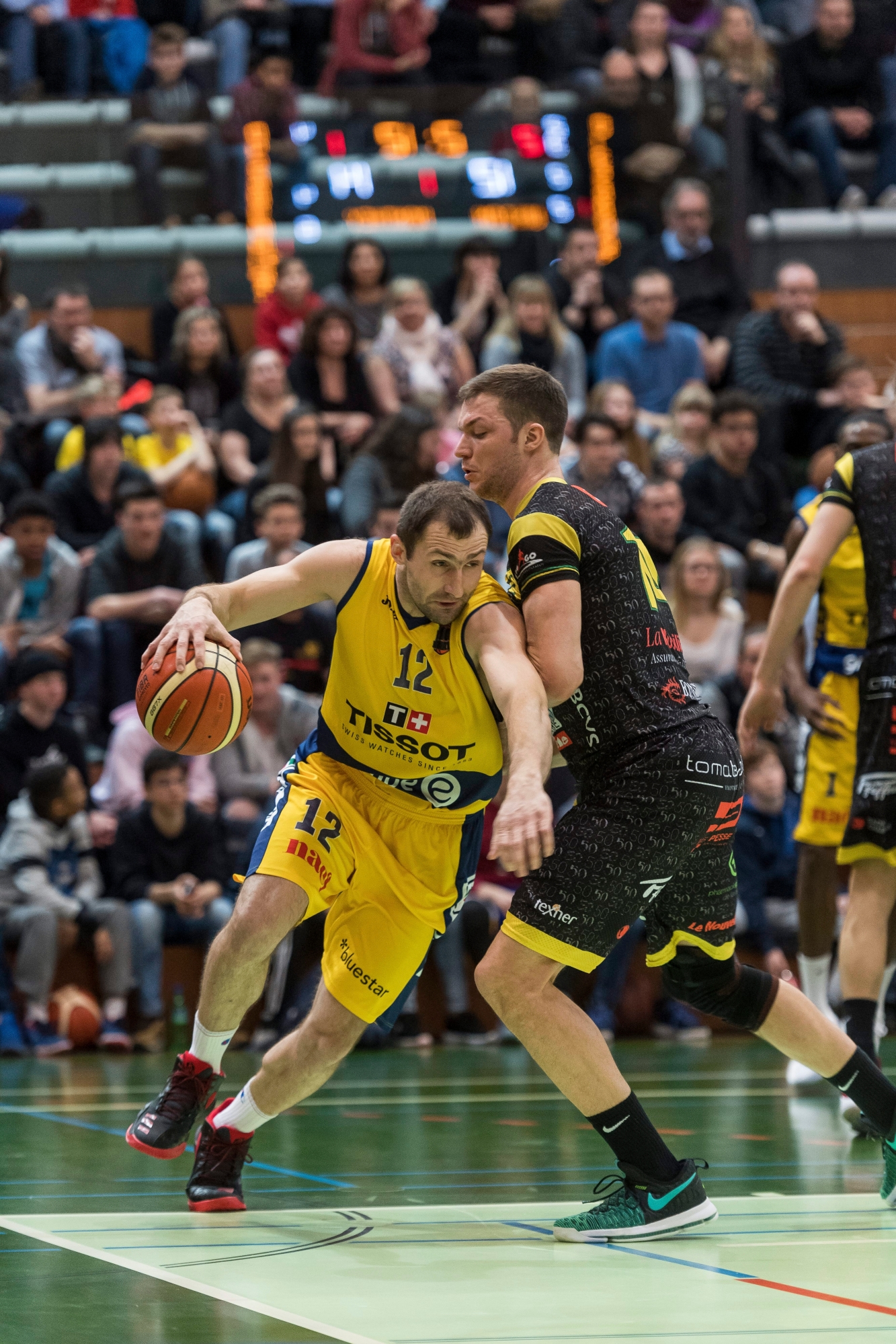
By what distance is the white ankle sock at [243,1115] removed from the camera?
4.82m

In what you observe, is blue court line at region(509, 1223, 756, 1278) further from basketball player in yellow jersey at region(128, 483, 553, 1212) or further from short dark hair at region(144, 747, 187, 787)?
short dark hair at region(144, 747, 187, 787)

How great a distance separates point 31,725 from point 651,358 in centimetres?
580

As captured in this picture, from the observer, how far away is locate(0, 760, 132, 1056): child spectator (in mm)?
9172

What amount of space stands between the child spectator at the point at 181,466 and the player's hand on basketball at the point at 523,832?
311 inches

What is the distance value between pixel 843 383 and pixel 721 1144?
785cm

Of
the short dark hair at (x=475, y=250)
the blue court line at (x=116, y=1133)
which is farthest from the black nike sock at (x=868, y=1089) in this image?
the short dark hair at (x=475, y=250)

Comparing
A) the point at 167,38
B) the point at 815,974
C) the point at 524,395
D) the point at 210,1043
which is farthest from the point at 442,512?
the point at 167,38

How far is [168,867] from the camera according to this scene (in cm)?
959

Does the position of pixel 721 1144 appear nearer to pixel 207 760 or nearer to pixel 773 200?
pixel 207 760

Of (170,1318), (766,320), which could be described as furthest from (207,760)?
(170,1318)

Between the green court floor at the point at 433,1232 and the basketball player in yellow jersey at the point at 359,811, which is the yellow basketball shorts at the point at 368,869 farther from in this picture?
the green court floor at the point at 433,1232

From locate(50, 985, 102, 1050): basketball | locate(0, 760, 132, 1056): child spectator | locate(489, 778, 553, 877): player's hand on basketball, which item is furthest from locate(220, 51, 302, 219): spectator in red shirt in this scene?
locate(489, 778, 553, 877): player's hand on basketball

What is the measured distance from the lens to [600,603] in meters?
4.51

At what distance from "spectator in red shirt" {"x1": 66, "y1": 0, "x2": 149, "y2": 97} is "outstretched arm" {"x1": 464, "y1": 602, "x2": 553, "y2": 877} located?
39.1 ft
